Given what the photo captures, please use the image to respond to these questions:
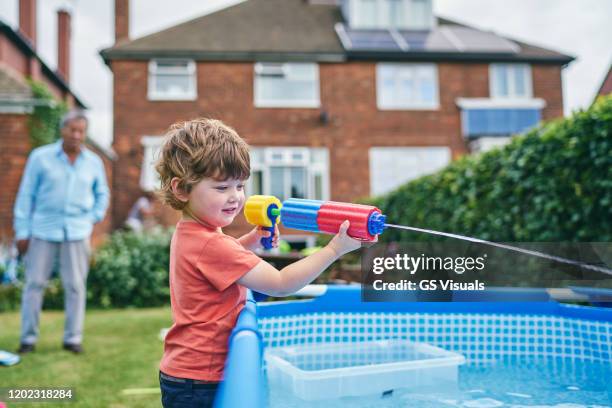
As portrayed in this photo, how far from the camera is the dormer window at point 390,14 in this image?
53.1 ft

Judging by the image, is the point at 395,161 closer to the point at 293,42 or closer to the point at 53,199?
the point at 293,42

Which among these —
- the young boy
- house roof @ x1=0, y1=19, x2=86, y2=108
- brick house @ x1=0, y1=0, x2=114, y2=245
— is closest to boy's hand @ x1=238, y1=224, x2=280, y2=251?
the young boy

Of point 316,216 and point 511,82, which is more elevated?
point 511,82

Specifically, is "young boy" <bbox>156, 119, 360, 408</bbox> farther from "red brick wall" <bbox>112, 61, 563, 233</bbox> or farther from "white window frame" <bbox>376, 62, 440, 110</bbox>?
"white window frame" <bbox>376, 62, 440, 110</bbox>

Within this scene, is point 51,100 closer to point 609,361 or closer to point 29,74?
point 609,361

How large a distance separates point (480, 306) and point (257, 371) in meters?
1.44

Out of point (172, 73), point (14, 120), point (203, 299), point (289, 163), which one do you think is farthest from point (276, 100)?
point (203, 299)

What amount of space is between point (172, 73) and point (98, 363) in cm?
1198

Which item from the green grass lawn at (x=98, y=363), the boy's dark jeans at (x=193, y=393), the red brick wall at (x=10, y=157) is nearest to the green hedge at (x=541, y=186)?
the boy's dark jeans at (x=193, y=393)

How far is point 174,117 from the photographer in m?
14.4

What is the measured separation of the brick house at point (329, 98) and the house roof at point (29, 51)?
10.2ft

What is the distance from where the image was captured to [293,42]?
50.5 ft

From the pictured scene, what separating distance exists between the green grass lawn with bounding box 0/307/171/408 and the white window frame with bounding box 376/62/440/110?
35.1ft

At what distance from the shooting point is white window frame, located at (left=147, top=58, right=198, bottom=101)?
47.2ft
